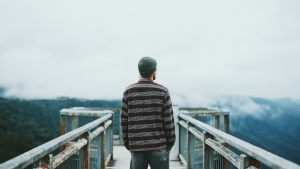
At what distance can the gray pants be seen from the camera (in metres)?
2.85

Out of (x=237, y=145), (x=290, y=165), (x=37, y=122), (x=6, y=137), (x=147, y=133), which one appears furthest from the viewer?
(x=37, y=122)

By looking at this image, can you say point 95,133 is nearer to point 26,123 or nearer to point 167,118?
point 167,118

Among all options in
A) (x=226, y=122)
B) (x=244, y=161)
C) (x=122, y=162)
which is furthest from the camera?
(x=226, y=122)

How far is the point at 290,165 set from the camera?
1.56 m

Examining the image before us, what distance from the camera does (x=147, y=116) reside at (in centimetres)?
281

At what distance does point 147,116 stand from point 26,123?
371ft

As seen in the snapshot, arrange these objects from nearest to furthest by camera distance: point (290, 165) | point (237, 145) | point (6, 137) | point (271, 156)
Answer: point (290, 165) < point (271, 156) < point (237, 145) < point (6, 137)

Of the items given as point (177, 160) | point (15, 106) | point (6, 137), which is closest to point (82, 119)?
point (177, 160)

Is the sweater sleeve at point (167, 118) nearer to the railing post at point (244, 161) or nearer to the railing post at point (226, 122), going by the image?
the railing post at point (244, 161)

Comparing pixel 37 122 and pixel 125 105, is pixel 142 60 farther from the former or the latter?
pixel 37 122

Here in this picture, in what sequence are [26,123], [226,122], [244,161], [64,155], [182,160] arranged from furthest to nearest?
[26,123] < [226,122] < [182,160] < [64,155] < [244,161]

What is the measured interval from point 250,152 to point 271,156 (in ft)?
0.97

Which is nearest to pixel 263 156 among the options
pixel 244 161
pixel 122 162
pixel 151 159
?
pixel 244 161

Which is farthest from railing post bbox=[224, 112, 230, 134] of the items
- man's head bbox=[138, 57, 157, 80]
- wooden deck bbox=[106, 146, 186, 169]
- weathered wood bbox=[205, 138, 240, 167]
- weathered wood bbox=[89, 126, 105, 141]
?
man's head bbox=[138, 57, 157, 80]
